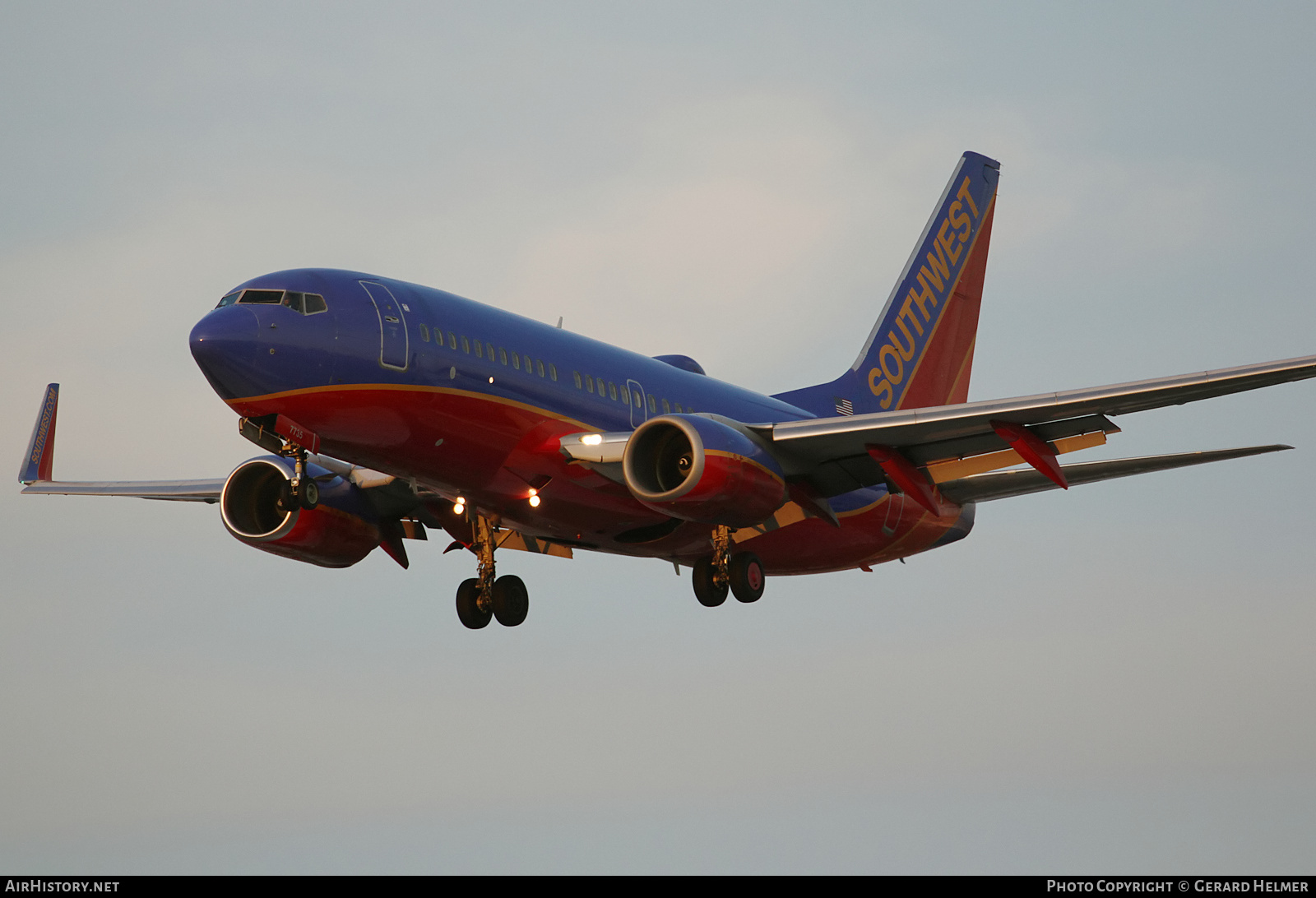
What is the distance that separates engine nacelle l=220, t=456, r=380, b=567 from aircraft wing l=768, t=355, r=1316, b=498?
30.4ft

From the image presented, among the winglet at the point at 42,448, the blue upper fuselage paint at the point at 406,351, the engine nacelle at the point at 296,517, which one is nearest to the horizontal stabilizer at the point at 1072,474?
the blue upper fuselage paint at the point at 406,351

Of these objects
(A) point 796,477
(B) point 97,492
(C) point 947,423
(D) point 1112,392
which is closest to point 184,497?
(B) point 97,492

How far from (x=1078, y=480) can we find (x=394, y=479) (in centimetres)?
1430

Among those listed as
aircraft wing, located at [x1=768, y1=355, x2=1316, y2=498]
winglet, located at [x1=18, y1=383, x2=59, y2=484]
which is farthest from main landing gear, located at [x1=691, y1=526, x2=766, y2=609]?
winglet, located at [x1=18, y1=383, x2=59, y2=484]

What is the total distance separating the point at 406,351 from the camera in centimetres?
2616

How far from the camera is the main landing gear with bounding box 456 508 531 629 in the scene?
31922 millimetres

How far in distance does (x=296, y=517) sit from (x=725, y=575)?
29.4 ft

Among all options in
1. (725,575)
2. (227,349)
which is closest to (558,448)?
(725,575)

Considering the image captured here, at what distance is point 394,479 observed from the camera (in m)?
32.4

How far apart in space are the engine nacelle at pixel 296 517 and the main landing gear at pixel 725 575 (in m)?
7.37

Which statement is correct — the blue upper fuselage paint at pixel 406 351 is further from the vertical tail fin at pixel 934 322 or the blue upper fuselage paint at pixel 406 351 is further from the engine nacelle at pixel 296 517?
the vertical tail fin at pixel 934 322

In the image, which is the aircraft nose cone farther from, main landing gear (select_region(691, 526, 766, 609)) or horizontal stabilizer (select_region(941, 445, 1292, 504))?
horizontal stabilizer (select_region(941, 445, 1292, 504))

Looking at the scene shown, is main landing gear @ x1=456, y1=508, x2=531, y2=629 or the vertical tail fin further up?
the vertical tail fin

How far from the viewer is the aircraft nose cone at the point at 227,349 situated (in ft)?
80.1
